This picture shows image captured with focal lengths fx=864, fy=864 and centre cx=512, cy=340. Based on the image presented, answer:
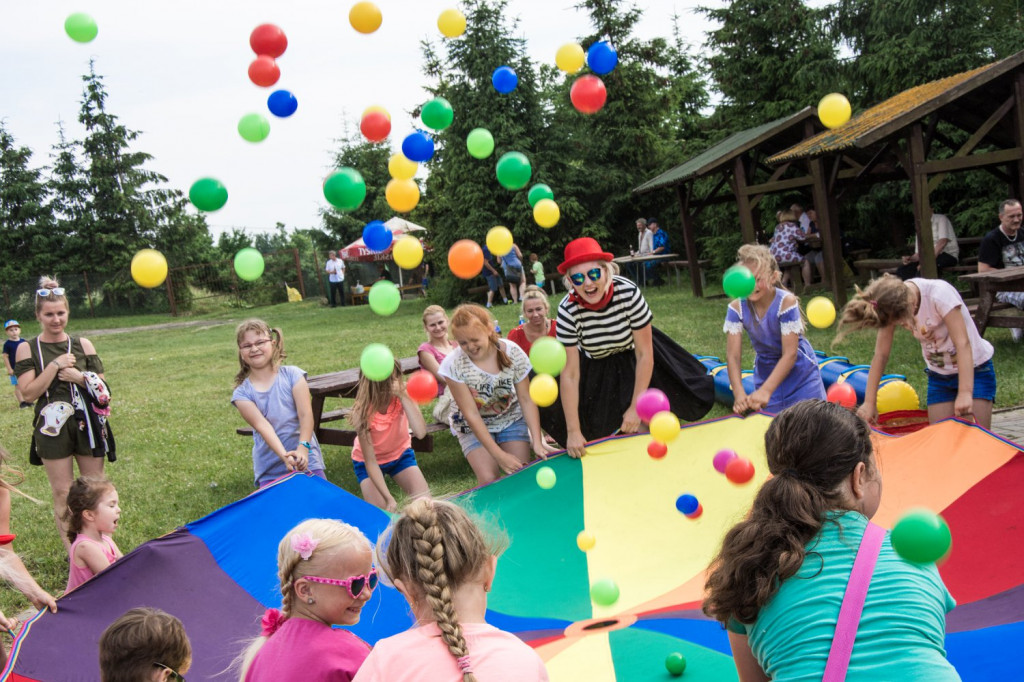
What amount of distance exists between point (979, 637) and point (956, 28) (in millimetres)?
12943

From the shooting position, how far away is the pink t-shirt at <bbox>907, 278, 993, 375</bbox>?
4.11m

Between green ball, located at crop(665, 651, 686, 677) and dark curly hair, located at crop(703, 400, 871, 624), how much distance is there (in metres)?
1.06

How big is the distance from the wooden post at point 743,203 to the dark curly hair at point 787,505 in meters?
11.2

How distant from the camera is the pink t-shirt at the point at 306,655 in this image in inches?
79.7

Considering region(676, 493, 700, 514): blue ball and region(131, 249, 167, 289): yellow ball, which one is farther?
region(676, 493, 700, 514): blue ball

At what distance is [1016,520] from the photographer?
330 cm

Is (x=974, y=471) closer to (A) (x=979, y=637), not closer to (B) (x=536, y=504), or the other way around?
(A) (x=979, y=637)

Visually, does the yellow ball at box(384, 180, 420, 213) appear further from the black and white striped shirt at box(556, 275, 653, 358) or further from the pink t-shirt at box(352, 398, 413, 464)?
the pink t-shirt at box(352, 398, 413, 464)

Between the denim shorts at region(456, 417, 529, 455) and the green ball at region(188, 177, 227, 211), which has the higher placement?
the green ball at region(188, 177, 227, 211)

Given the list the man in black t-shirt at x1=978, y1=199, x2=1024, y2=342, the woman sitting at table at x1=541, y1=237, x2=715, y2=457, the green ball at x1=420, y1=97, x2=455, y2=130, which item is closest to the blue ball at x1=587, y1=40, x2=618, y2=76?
the green ball at x1=420, y1=97, x2=455, y2=130

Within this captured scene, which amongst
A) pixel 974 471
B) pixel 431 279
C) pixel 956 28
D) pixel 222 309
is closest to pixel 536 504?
pixel 974 471

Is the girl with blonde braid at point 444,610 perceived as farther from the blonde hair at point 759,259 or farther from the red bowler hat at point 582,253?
the blonde hair at point 759,259

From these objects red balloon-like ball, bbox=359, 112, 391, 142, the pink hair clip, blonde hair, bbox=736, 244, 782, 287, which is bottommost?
the pink hair clip

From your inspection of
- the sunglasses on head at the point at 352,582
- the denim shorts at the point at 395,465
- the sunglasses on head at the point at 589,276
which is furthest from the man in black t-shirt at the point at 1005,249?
the sunglasses on head at the point at 352,582
